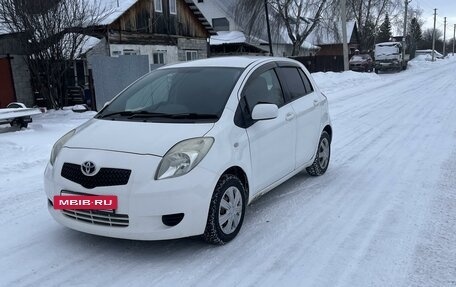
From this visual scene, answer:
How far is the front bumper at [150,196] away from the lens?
3688 mm

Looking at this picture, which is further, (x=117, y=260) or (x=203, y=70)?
(x=203, y=70)

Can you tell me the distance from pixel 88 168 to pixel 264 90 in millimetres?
2153

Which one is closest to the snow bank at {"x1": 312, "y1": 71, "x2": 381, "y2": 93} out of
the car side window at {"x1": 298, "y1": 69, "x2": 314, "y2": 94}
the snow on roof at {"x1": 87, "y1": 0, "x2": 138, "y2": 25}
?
the snow on roof at {"x1": 87, "y1": 0, "x2": 138, "y2": 25}

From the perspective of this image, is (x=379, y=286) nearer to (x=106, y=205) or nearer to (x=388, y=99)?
(x=106, y=205)

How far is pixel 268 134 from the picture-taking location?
15.7 feet

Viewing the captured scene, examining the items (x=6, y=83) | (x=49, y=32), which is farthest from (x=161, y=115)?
(x=6, y=83)

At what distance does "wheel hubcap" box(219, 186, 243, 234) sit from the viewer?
13.5 ft

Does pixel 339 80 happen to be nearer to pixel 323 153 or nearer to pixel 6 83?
pixel 6 83

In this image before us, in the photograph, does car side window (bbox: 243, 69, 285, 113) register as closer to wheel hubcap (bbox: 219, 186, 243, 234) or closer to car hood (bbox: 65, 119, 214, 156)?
car hood (bbox: 65, 119, 214, 156)

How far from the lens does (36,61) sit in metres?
15.0

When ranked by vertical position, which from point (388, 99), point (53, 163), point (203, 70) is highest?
point (203, 70)

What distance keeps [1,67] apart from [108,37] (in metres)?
6.13

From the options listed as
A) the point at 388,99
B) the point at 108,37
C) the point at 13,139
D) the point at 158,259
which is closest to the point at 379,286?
the point at 158,259

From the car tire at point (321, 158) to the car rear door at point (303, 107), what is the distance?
0.23 m
